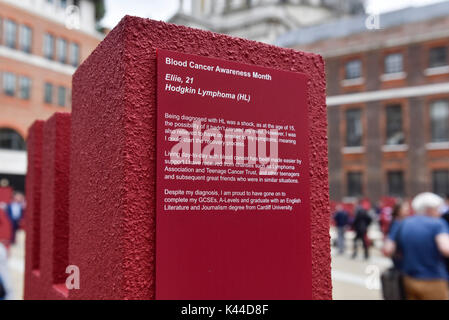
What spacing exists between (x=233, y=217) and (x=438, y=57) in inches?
1004

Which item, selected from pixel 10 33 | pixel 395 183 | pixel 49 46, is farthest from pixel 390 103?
pixel 10 33

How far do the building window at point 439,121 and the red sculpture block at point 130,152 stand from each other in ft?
79.6

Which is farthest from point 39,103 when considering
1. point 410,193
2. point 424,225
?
point 424,225

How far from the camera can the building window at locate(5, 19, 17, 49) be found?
961 inches

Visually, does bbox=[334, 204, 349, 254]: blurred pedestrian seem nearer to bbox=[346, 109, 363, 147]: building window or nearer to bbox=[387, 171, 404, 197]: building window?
bbox=[387, 171, 404, 197]: building window

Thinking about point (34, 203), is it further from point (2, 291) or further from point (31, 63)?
point (31, 63)

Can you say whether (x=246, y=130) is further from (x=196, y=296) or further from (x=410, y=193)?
(x=410, y=193)

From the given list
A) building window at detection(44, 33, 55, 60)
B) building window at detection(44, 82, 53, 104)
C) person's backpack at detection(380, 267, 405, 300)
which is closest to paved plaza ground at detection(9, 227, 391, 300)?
person's backpack at detection(380, 267, 405, 300)

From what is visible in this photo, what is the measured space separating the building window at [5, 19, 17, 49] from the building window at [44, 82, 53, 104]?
275 cm

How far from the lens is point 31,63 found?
2581 centimetres

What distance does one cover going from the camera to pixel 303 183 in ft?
6.73

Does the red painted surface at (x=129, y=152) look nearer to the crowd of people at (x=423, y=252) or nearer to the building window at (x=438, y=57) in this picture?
the crowd of people at (x=423, y=252)

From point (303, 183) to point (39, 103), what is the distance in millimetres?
26496

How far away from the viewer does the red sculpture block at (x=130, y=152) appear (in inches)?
67.9
